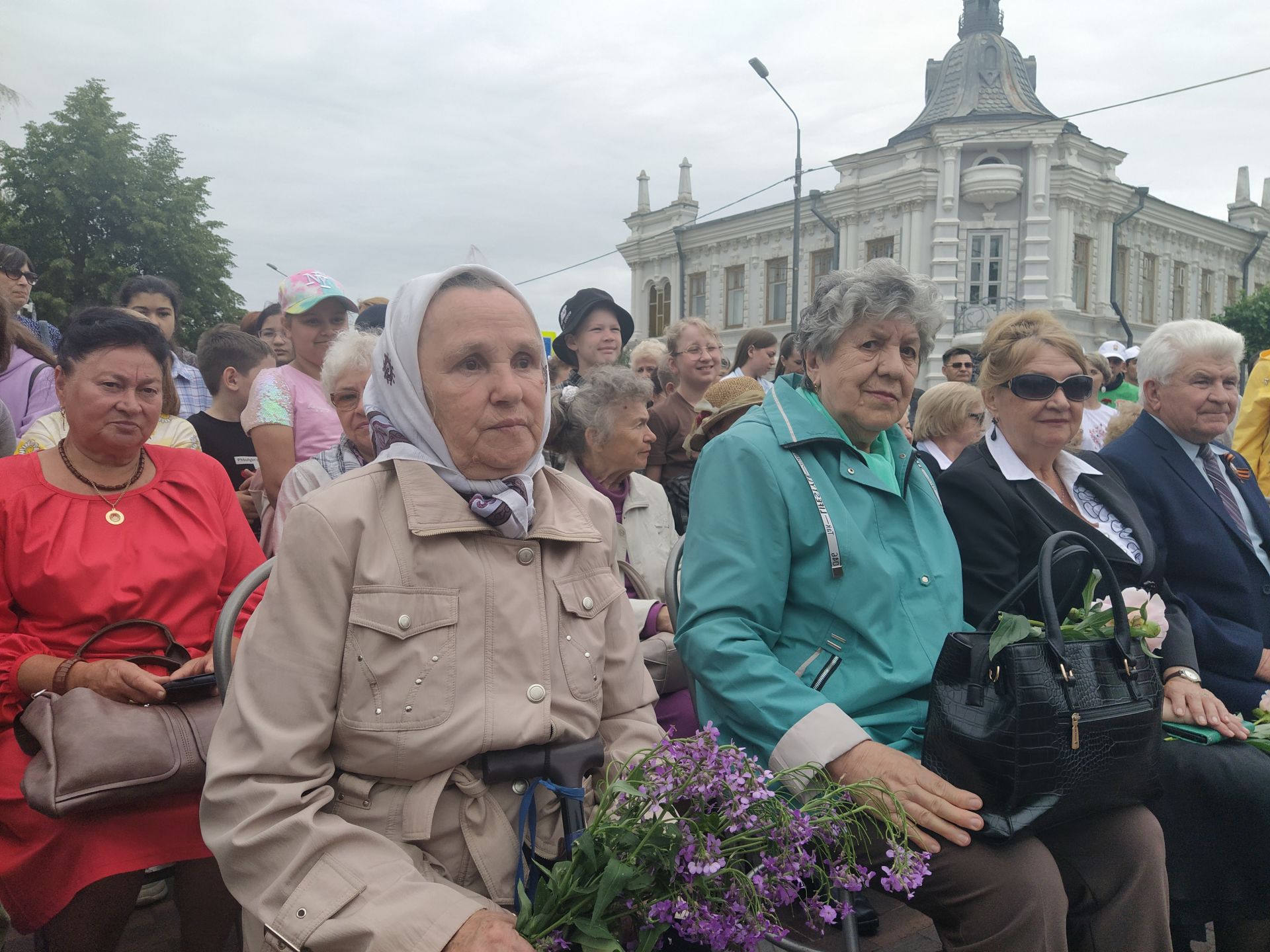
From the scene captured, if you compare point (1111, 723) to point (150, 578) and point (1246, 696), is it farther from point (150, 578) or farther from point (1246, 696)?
point (150, 578)

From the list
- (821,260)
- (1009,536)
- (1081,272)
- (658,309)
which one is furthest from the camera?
(658,309)

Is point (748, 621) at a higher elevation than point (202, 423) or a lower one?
lower

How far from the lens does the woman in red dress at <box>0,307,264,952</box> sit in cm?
224

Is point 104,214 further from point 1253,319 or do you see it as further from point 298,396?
point 1253,319

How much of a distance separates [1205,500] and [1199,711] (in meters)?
1.01

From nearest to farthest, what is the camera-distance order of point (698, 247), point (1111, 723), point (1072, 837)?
point (1111, 723)
point (1072, 837)
point (698, 247)

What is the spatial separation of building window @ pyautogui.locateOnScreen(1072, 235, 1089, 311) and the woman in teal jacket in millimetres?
30706

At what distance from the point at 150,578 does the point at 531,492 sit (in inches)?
52.8

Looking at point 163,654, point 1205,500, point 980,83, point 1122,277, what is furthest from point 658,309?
point 163,654

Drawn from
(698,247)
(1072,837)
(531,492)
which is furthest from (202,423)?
(698,247)

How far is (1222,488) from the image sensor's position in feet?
11.6

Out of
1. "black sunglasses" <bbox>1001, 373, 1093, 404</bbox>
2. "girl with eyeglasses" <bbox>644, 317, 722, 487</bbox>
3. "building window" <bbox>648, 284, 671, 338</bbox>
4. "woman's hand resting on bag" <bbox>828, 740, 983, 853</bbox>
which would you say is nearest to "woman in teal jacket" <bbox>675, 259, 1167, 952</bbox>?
"woman's hand resting on bag" <bbox>828, 740, 983, 853</bbox>

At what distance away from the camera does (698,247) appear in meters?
35.3

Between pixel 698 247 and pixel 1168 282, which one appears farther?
pixel 698 247
